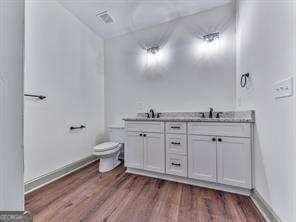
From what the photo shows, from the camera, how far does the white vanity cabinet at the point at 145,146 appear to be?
7.29 ft

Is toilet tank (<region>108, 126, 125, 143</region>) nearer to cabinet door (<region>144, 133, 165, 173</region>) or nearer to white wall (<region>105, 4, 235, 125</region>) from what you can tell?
white wall (<region>105, 4, 235, 125</region>)

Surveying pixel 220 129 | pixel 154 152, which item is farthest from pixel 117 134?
pixel 220 129

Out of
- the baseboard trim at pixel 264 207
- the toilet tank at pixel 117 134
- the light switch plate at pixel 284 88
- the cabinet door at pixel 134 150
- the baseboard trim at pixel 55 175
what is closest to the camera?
the light switch plate at pixel 284 88

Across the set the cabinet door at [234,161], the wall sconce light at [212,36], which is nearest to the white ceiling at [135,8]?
the wall sconce light at [212,36]

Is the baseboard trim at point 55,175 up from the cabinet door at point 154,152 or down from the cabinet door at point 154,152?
down

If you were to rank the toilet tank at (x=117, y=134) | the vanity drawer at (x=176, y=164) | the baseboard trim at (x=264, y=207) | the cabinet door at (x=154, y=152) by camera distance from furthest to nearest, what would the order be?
the toilet tank at (x=117, y=134)
the cabinet door at (x=154, y=152)
the vanity drawer at (x=176, y=164)
the baseboard trim at (x=264, y=207)

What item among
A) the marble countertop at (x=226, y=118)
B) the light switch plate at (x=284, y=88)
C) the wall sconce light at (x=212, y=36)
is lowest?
the marble countertop at (x=226, y=118)

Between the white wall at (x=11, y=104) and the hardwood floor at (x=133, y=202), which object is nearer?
the white wall at (x=11, y=104)

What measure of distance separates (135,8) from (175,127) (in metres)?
1.91

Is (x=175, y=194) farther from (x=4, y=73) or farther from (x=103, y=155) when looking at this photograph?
(x=4, y=73)

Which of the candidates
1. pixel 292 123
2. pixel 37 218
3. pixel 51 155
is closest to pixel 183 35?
pixel 292 123

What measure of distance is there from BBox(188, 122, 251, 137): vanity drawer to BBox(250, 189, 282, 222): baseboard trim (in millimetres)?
611

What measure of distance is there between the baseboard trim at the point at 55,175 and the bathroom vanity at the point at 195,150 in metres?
0.82

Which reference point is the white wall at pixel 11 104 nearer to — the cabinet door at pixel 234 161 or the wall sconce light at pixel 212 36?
the cabinet door at pixel 234 161
